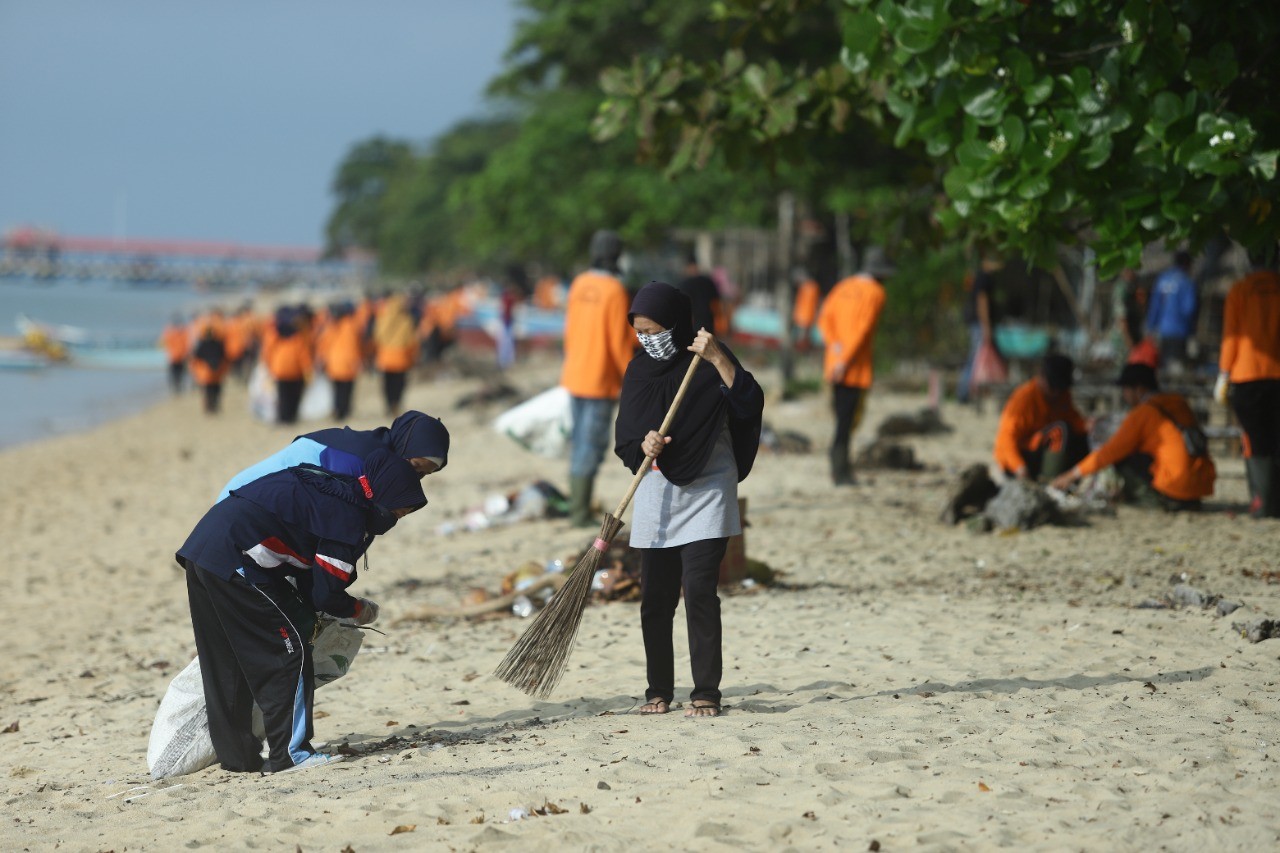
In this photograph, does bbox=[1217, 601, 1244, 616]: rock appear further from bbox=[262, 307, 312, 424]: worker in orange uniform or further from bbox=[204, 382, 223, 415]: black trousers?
bbox=[204, 382, 223, 415]: black trousers

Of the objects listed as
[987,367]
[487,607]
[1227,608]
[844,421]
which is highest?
[987,367]

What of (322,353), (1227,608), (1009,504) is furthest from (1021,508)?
(322,353)

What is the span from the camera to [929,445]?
46.0ft

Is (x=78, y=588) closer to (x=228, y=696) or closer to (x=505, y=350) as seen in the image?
(x=228, y=696)

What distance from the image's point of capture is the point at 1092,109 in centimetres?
684

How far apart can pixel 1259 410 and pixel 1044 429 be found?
4.82ft

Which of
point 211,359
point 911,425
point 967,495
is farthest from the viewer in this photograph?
point 211,359

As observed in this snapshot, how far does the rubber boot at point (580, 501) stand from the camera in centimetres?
942

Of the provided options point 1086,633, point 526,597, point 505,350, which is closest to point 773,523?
point 526,597

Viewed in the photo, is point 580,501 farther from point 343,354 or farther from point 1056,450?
point 343,354

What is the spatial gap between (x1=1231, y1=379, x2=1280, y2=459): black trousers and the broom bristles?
201 inches

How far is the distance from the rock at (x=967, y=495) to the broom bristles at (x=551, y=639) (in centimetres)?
468

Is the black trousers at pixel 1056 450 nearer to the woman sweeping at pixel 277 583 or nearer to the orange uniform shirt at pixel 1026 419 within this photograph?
the orange uniform shirt at pixel 1026 419

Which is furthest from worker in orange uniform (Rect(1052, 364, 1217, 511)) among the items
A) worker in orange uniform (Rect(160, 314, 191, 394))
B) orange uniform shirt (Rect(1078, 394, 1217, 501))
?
worker in orange uniform (Rect(160, 314, 191, 394))
